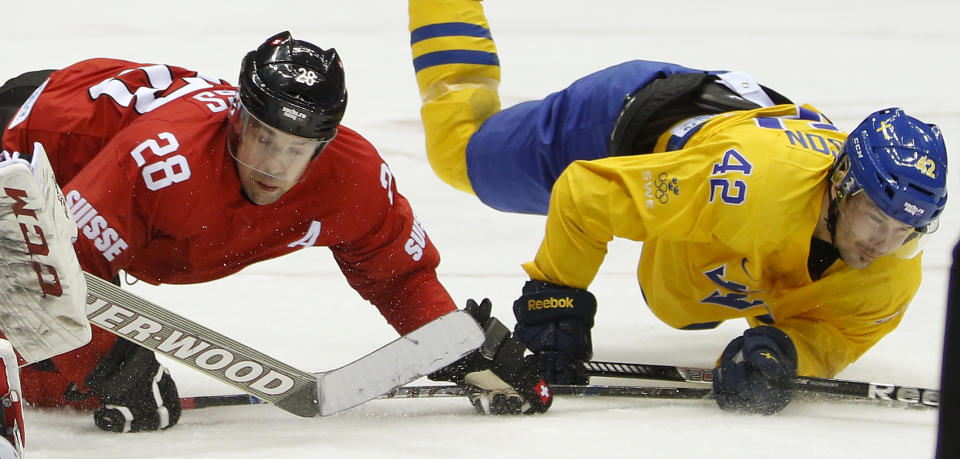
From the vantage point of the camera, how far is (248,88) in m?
2.41

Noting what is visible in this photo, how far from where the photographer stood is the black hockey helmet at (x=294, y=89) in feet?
7.82

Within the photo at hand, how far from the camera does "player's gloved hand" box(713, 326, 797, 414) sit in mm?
2613

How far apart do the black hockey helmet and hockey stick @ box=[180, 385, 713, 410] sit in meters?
0.53

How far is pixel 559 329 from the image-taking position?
2.86 metres

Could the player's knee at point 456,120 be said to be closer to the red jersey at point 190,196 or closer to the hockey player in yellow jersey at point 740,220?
the hockey player in yellow jersey at point 740,220

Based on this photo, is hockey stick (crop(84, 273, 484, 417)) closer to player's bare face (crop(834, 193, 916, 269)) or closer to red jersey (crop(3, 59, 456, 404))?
red jersey (crop(3, 59, 456, 404))

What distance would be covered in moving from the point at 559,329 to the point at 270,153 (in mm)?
799

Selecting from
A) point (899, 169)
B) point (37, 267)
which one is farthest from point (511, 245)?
point (37, 267)

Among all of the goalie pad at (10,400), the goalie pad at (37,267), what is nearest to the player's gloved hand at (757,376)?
the goalie pad at (37,267)

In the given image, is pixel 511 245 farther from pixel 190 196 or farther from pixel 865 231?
pixel 190 196

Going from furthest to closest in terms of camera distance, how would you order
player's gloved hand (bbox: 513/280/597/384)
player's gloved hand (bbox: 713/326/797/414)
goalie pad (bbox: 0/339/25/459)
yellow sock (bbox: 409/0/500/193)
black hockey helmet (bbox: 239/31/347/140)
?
1. yellow sock (bbox: 409/0/500/193)
2. player's gloved hand (bbox: 513/280/597/384)
3. player's gloved hand (bbox: 713/326/797/414)
4. black hockey helmet (bbox: 239/31/347/140)
5. goalie pad (bbox: 0/339/25/459)

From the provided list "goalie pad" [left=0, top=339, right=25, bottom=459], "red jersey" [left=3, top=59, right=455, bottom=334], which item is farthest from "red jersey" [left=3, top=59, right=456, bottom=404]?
"goalie pad" [left=0, top=339, right=25, bottom=459]

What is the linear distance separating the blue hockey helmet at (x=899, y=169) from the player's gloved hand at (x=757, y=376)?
1.19 ft

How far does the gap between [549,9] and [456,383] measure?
5.06 metres
